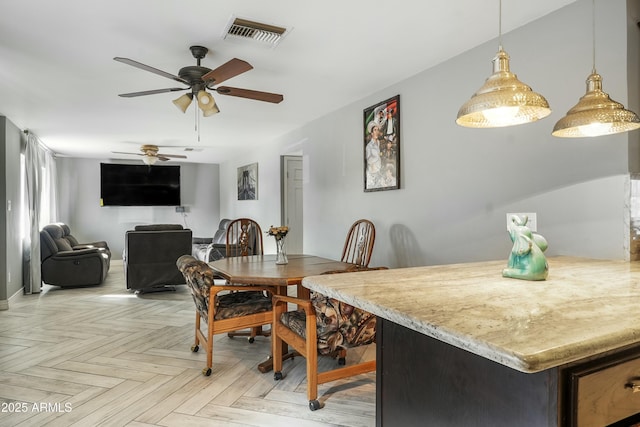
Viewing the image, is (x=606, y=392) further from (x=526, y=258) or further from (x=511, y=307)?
(x=526, y=258)

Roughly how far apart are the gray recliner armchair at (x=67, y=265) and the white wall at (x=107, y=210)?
2664 millimetres

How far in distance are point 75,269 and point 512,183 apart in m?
5.45

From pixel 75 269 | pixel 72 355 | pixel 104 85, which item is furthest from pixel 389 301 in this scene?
pixel 75 269

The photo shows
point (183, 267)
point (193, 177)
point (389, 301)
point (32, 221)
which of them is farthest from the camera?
point (193, 177)

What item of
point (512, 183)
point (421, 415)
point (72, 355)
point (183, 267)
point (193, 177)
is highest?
point (193, 177)

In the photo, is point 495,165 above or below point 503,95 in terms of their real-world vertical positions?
below

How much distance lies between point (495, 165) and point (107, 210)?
7.93 m

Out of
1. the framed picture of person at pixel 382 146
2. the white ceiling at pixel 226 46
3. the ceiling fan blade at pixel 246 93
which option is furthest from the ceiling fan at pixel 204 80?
the framed picture of person at pixel 382 146

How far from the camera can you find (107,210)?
8.01m

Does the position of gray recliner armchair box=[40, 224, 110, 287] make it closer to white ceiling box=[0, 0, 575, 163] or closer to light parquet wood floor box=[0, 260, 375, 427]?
light parquet wood floor box=[0, 260, 375, 427]

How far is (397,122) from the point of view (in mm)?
3268

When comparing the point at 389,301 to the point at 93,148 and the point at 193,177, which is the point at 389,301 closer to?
the point at 93,148

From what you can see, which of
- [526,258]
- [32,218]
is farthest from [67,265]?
[526,258]

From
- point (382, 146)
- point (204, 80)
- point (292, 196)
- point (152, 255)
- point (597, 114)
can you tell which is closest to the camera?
point (597, 114)
